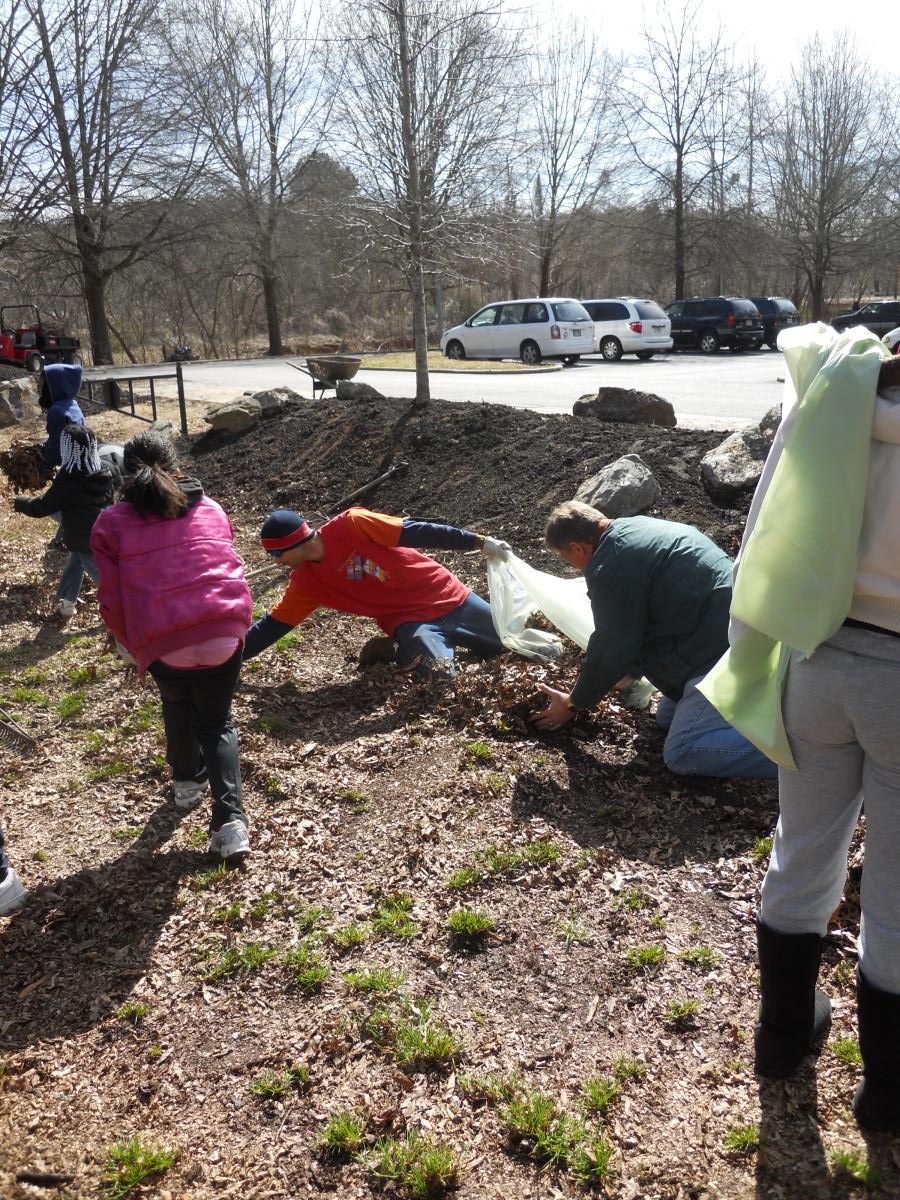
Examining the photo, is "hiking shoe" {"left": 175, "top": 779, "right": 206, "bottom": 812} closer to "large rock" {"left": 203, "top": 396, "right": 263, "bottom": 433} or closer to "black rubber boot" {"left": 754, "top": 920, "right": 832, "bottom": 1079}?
"black rubber boot" {"left": 754, "top": 920, "right": 832, "bottom": 1079}

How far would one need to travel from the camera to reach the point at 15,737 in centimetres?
494

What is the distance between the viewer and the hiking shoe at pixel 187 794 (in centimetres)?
421

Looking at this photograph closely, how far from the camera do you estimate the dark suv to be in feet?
85.6

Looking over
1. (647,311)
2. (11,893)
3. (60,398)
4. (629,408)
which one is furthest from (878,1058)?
(647,311)

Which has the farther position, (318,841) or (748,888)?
(318,841)

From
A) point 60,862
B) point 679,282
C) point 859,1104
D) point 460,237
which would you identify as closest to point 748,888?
point 859,1104

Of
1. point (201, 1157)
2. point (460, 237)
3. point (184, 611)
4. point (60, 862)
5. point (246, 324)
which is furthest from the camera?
point (246, 324)

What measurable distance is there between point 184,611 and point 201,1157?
1.80 metres

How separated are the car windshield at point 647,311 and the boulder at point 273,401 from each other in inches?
531

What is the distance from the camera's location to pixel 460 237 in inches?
499

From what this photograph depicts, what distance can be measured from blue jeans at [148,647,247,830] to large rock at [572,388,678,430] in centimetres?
762

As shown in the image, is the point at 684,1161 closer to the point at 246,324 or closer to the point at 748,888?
the point at 748,888

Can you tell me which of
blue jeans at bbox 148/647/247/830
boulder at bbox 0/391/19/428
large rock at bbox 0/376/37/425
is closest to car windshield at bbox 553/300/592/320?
large rock at bbox 0/376/37/425

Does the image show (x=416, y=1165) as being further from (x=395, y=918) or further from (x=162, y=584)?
(x=162, y=584)
